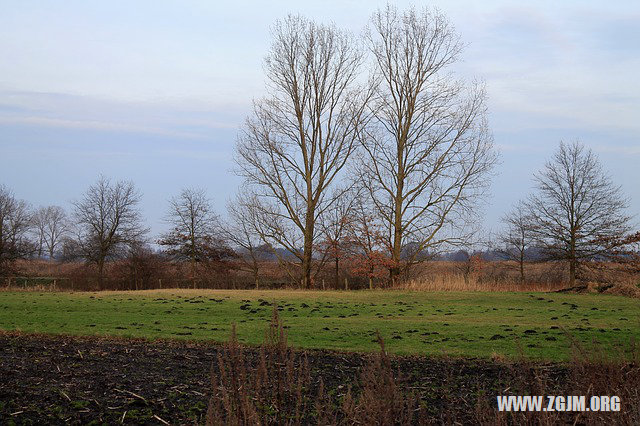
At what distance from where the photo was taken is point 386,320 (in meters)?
15.9

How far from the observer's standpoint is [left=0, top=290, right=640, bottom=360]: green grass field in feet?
37.7

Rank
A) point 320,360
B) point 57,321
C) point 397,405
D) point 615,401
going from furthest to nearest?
point 57,321 → point 320,360 → point 615,401 → point 397,405

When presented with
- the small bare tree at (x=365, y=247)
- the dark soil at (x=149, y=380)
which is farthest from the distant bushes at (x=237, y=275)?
the dark soil at (x=149, y=380)

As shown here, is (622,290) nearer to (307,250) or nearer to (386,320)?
(386,320)

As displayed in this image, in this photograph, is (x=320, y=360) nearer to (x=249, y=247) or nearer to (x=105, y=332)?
(x=105, y=332)

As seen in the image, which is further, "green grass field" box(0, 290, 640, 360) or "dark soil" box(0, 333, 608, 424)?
"green grass field" box(0, 290, 640, 360)

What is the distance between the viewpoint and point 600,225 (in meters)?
37.8

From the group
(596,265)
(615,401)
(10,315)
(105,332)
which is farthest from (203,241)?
(615,401)

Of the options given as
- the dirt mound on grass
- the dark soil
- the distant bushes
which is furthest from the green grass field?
the distant bushes

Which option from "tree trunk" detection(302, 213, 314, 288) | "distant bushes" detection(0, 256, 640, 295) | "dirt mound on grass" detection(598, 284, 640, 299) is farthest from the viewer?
"distant bushes" detection(0, 256, 640, 295)

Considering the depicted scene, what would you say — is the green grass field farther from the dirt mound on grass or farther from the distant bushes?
the distant bushes

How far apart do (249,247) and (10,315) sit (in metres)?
27.8

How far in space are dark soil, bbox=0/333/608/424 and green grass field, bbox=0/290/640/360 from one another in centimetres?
143

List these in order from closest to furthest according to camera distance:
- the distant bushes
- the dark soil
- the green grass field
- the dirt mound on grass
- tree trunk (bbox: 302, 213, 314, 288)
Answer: the dark soil
the green grass field
the dirt mound on grass
tree trunk (bbox: 302, 213, 314, 288)
the distant bushes
